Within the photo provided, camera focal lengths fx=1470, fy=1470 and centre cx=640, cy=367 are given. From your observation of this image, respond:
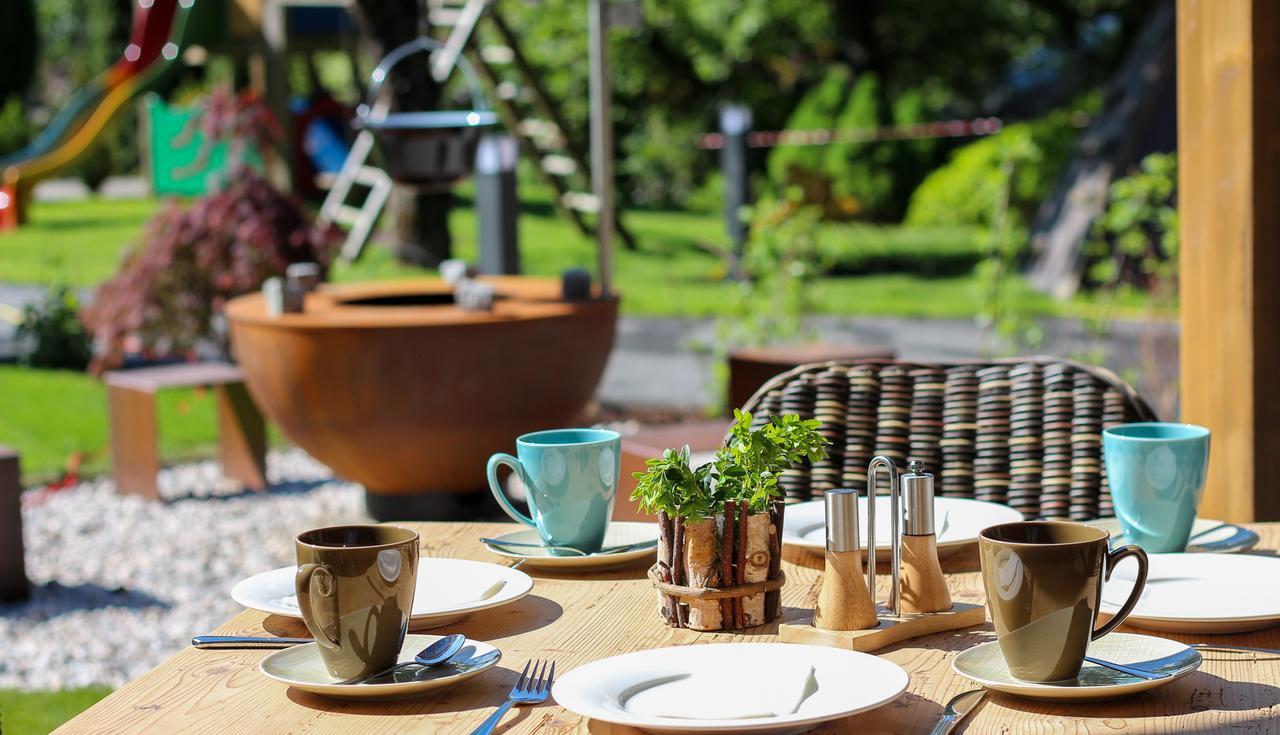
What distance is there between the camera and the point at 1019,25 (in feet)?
60.7

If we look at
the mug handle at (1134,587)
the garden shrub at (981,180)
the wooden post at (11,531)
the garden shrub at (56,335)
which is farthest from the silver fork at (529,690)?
the garden shrub at (981,180)

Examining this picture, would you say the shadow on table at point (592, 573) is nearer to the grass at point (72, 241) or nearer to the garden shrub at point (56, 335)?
the garden shrub at point (56, 335)

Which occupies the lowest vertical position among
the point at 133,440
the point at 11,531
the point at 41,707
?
the point at 41,707

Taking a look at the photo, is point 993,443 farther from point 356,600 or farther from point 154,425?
point 154,425

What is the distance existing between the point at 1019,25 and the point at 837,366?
17387 millimetres

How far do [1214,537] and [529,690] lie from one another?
0.93m

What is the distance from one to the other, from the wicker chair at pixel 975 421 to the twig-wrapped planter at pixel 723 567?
0.70 meters

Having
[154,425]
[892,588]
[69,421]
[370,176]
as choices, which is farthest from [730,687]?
[370,176]

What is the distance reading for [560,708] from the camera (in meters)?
1.24

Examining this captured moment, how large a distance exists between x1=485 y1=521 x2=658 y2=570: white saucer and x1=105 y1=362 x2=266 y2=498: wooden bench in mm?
4099

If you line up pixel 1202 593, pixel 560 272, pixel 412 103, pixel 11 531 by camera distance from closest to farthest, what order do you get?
pixel 1202 593 < pixel 11 531 < pixel 412 103 < pixel 560 272

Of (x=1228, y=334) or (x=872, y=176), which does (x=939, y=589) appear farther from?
(x=872, y=176)

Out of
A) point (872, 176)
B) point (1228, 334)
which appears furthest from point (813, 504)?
point (872, 176)

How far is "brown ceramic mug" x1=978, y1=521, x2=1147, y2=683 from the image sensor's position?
3.95 feet
